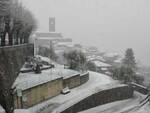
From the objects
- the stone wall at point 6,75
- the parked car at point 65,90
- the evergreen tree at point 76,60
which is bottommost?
the parked car at point 65,90

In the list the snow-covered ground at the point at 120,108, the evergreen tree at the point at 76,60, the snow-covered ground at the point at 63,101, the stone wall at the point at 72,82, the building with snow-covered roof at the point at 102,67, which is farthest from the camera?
the building with snow-covered roof at the point at 102,67

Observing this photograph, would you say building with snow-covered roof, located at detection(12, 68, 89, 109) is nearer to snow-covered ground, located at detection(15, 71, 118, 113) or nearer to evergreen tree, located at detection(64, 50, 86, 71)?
snow-covered ground, located at detection(15, 71, 118, 113)

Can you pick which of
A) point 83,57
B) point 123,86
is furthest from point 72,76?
point 83,57

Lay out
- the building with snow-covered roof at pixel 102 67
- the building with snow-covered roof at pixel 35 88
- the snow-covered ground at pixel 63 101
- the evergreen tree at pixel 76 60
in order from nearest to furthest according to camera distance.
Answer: the building with snow-covered roof at pixel 35 88
the snow-covered ground at pixel 63 101
the evergreen tree at pixel 76 60
the building with snow-covered roof at pixel 102 67

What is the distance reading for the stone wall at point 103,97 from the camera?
24750 millimetres

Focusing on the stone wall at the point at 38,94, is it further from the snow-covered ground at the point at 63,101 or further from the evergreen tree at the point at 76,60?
the evergreen tree at the point at 76,60

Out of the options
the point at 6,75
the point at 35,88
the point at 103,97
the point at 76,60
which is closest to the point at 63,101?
the point at 35,88

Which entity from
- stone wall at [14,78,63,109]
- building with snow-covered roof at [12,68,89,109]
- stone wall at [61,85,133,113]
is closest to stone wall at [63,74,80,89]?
building with snow-covered roof at [12,68,89,109]

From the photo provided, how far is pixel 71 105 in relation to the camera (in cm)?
2333

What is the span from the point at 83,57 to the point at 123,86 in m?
12.3

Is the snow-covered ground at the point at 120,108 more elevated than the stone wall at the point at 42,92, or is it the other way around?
the stone wall at the point at 42,92

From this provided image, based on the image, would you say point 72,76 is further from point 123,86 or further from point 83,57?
point 83,57

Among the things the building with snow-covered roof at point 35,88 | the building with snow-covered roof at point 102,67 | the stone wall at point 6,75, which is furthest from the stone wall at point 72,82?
the building with snow-covered roof at point 102,67

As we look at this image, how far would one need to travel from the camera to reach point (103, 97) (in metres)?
30.1
